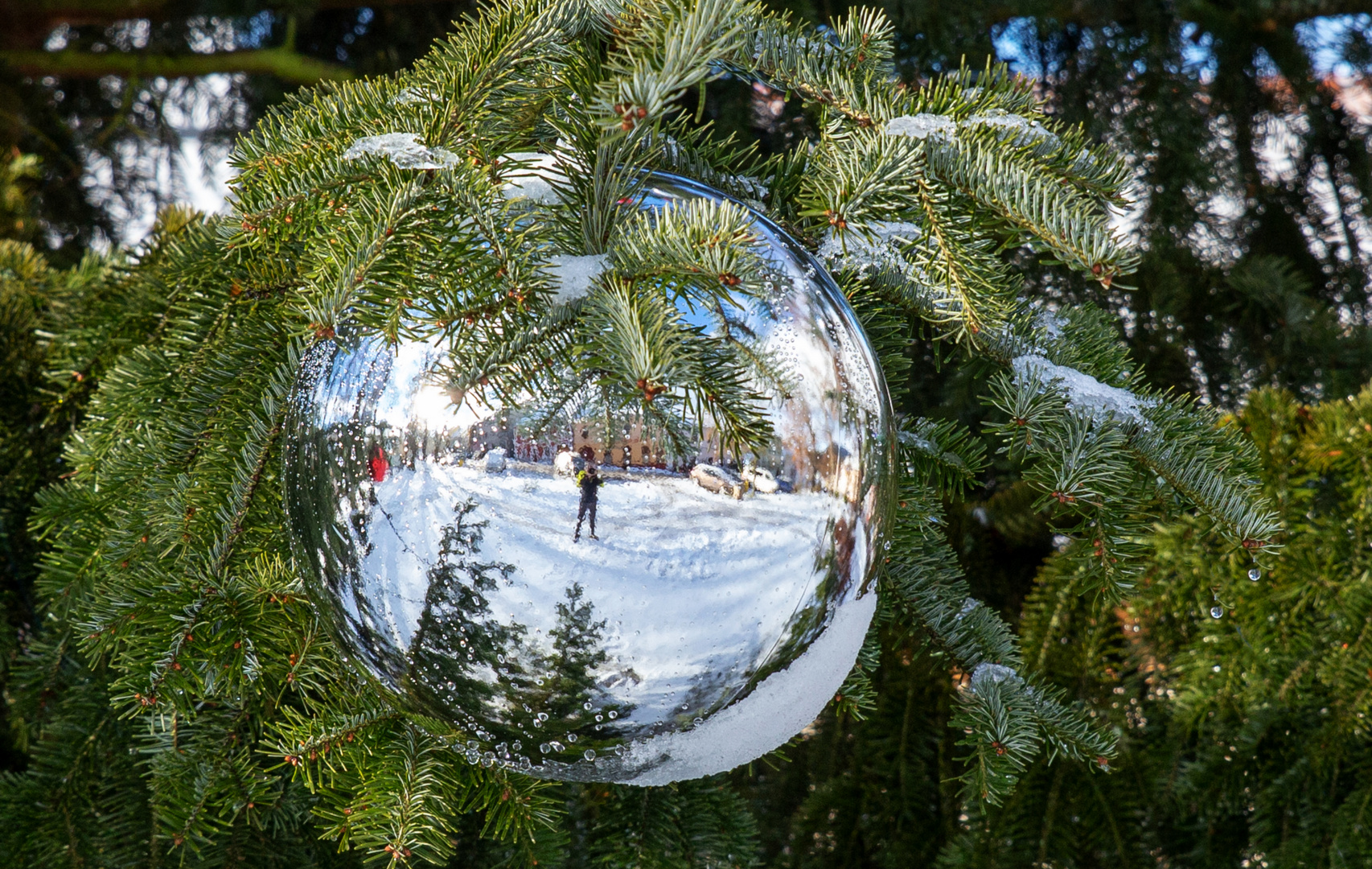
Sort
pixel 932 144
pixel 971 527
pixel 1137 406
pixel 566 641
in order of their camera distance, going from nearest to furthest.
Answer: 1. pixel 566 641
2. pixel 932 144
3. pixel 1137 406
4. pixel 971 527

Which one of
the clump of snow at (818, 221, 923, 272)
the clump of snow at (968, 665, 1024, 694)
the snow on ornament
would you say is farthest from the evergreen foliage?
the snow on ornament

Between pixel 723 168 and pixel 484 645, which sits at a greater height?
pixel 723 168

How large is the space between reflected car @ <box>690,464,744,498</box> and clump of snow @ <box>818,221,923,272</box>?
0.77ft

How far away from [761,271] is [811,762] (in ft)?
3.43

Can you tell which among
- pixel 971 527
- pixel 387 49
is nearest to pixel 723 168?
pixel 971 527

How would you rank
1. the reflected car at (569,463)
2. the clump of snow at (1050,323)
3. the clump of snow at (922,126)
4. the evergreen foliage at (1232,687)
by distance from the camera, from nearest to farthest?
the reflected car at (569,463) < the clump of snow at (922,126) < the clump of snow at (1050,323) < the evergreen foliage at (1232,687)

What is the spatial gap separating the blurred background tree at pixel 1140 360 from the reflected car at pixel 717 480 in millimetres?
516

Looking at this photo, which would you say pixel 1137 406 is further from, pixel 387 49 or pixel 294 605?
pixel 387 49

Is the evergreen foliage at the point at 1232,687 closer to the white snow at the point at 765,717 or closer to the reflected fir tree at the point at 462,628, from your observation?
the white snow at the point at 765,717

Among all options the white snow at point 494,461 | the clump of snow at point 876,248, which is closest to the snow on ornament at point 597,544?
the white snow at point 494,461

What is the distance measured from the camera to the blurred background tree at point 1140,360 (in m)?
1.12

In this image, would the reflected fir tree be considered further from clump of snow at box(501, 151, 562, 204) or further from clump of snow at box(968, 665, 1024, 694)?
clump of snow at box(968, 665, 1024, 694)

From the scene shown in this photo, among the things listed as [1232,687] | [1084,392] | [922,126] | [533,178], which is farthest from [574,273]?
[1232,687]

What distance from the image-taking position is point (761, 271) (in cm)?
52
